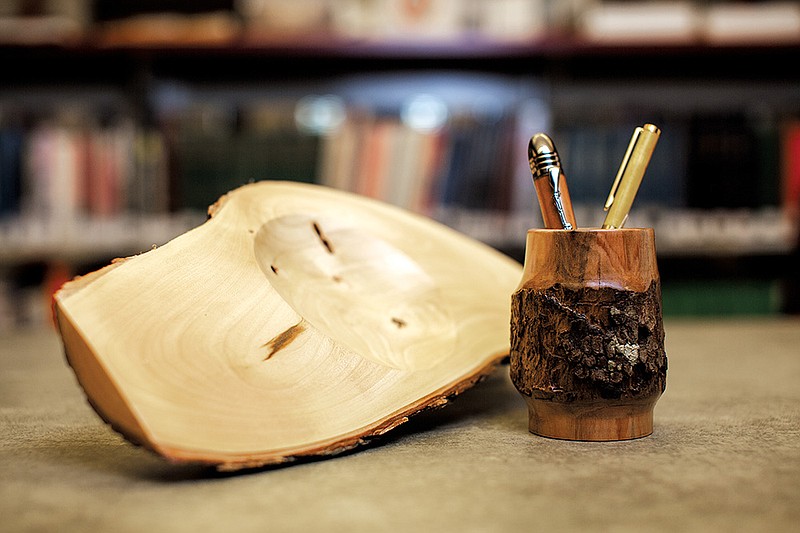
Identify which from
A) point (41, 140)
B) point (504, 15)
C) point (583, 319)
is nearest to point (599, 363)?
point (583, 319)

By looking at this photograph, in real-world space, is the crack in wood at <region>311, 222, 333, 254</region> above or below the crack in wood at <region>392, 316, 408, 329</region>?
above

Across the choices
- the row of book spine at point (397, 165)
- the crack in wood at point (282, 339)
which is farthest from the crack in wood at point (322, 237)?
the row of book spine at point (397, 165)

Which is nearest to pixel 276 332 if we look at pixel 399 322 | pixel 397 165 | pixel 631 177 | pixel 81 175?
pixel 399 322

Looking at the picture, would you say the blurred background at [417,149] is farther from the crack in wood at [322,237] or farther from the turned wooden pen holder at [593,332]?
the turned wooden pen holder at [593,332]

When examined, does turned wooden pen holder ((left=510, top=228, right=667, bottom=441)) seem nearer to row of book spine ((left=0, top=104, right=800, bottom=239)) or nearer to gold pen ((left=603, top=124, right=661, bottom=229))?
gold pen ((left=603, top=124, right=661, bottom=229))

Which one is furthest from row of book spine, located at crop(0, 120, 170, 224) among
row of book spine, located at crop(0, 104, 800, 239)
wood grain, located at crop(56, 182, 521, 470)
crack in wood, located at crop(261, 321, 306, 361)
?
crack in wood, located at crop(261, 321, 306, 361)

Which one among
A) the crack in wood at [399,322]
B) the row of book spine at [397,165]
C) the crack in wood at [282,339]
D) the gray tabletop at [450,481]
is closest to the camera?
the gray tabletop at [450,481]

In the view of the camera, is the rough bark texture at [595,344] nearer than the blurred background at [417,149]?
Yes
